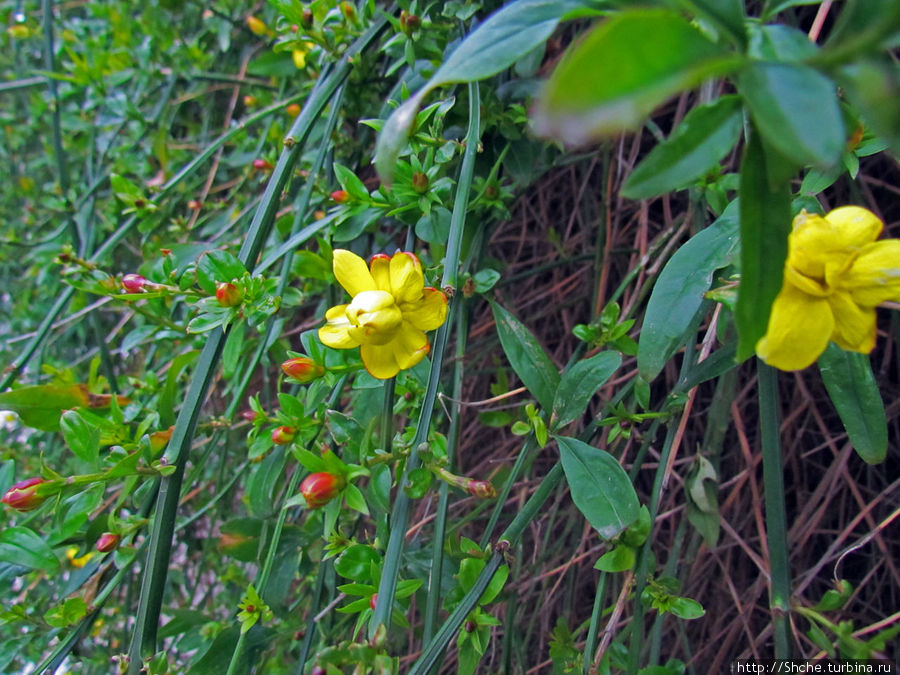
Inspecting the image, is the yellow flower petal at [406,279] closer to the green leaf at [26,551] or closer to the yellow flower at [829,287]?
the yellow flower at [829,287]

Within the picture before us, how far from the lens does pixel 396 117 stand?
1.20ft

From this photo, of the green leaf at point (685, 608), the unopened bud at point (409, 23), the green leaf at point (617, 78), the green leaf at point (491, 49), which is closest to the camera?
the green leaf at point (617, 78)

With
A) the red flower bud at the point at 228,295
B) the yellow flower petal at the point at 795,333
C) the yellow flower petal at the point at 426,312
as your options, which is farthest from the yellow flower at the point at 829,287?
the red flower bud at the point at 228,295

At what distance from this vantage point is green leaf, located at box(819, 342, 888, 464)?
462mm

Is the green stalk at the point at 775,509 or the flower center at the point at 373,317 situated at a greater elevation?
the flower center at the point at 373,317

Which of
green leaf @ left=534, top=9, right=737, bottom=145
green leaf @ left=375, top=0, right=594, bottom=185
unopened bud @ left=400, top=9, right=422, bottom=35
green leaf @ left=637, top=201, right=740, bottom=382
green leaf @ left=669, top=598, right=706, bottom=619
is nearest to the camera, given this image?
green leaf @ left=534, top=9, right=737, bottom=145

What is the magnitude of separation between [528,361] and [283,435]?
0.80ft

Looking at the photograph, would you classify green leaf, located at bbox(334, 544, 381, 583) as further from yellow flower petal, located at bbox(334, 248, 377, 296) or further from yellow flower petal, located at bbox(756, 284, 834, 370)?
yellow flower petal, located at bbox(756, 284, 834, 370)

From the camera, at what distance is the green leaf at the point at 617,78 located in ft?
0.72

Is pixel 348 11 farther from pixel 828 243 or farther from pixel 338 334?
pixel 828 243

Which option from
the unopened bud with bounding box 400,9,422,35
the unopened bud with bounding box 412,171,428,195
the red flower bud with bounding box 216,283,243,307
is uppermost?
the unopened bud with bounding box 400,9,422,35

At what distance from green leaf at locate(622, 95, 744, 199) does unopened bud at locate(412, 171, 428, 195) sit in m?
0.34

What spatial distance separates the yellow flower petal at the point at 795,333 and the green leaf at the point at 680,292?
0.27 feet

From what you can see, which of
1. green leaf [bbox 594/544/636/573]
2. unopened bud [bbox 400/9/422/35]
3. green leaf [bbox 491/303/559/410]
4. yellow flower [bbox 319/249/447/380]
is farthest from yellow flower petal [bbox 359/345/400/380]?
unopened bud [bbox 400/9/422/35]
